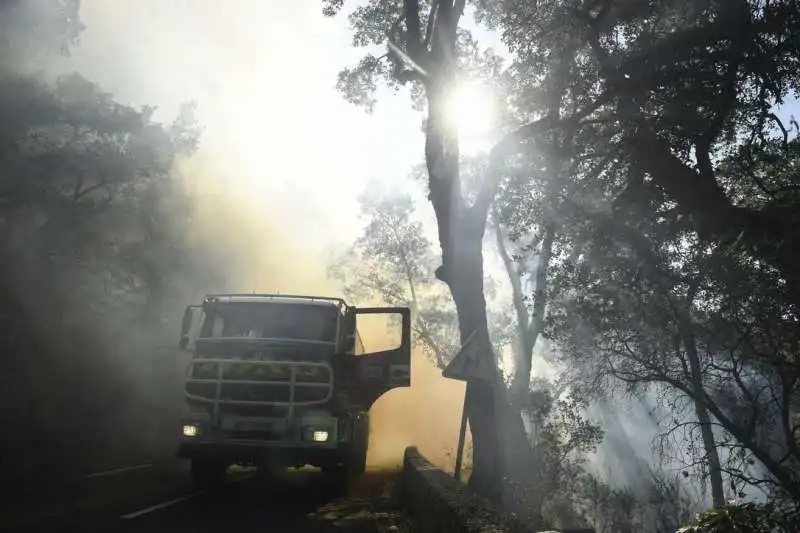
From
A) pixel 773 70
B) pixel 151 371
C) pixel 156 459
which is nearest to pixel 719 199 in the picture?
pixel 773 70

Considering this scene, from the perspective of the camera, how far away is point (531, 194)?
16.3 m

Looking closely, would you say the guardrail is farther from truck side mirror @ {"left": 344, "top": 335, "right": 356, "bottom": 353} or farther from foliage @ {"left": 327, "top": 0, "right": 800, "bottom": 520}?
foliage @ {"left": 327, "top": 0, "right": 800, "bottom": 520}

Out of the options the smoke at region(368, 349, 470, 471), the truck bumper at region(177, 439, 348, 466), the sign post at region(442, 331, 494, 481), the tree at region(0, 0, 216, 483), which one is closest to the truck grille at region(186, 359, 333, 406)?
the truck bumper at region(177, 439, 348, 466)

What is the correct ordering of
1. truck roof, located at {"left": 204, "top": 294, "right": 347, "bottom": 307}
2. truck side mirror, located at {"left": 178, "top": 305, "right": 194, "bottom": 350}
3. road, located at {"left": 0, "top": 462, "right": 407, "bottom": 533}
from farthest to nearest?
truck roof, located at {"left": 204, "top": 294, "right": 347, "bottom": 307} < truck side mirror, located at {"left": 178, "top": 305, "right": 194, "bottom": 350} < road, located at {"left": 0, "top": 462, "right": 407, "bottom": 533}

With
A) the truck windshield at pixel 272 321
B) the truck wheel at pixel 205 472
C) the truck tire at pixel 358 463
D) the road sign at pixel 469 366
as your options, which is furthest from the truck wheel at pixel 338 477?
the road sign at pixel 469 366

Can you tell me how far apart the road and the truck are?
0.55 m

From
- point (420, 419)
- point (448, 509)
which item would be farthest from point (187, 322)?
point (420, 419)

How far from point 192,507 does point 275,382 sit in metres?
2.09

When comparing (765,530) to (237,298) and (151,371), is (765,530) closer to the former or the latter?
(237,298)

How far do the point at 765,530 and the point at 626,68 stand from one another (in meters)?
10.5

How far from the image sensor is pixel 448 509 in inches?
246

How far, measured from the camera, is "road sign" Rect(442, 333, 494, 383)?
9.84 meters

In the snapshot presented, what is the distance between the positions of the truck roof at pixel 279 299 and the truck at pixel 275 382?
0.02 m

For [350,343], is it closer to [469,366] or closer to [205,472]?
[469,366]
